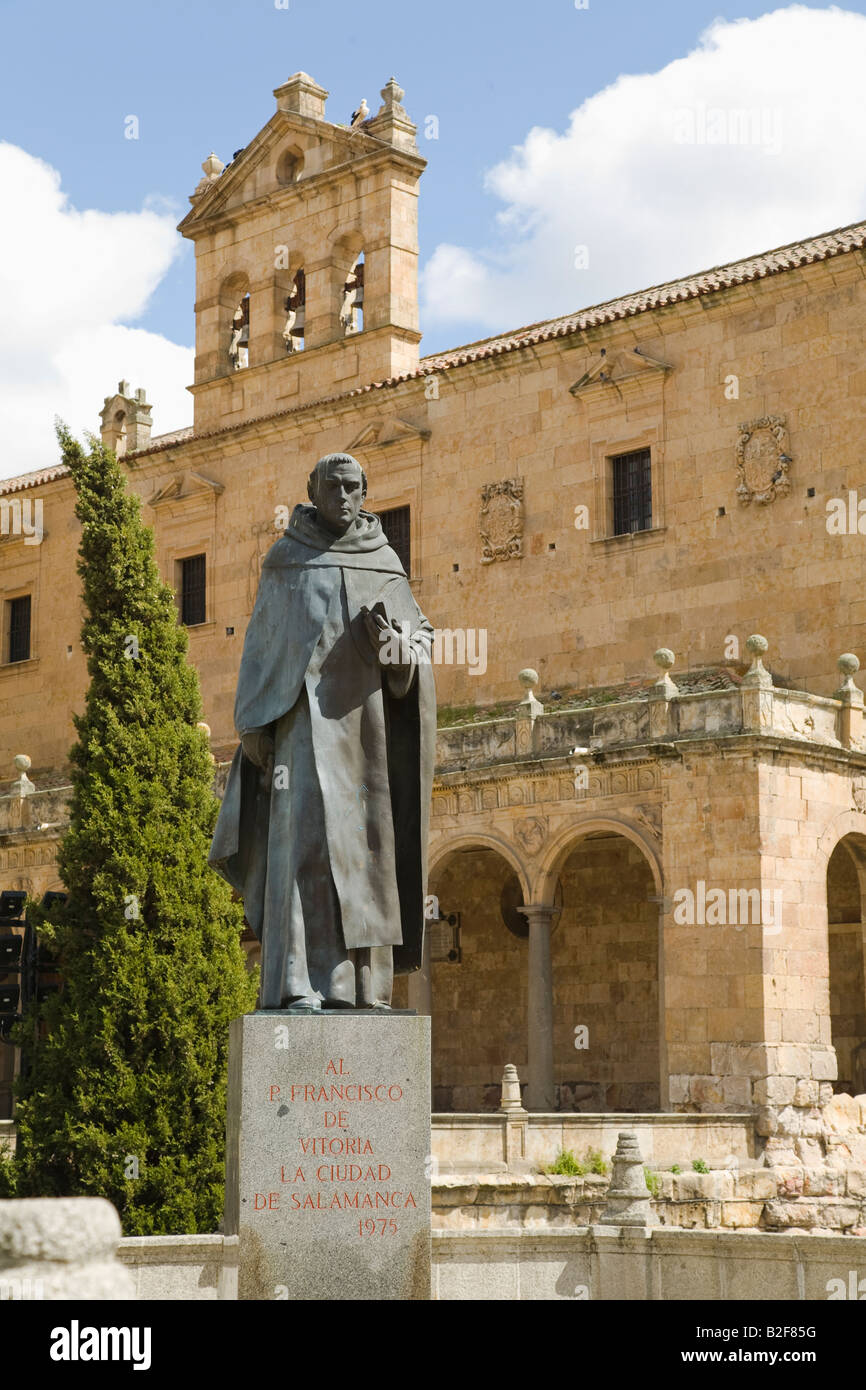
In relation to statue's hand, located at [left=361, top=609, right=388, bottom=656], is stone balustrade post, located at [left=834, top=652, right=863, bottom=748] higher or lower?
higher

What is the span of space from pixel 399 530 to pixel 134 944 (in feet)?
42.9

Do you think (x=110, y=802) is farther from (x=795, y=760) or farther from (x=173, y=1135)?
(x=795, y=760)

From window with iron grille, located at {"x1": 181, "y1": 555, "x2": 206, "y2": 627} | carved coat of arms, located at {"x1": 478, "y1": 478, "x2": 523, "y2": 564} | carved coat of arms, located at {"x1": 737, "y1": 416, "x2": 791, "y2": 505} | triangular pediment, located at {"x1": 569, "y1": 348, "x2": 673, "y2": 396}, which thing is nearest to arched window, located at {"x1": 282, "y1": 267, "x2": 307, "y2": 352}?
window with iron grille, located at {"x1": 181, "y1": 555, "x2": 206, "y2": 627}

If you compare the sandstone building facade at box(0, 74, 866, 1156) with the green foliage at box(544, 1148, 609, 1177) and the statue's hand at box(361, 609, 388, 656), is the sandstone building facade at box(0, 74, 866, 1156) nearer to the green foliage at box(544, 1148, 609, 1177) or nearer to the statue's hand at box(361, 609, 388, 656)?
the green foliage at box(544, 1148, 609, 1177)

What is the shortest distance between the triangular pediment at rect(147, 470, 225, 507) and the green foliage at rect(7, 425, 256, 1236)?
12.1m

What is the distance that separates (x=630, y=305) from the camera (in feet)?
93.1

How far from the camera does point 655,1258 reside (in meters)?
9.95

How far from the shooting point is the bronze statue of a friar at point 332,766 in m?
7.41

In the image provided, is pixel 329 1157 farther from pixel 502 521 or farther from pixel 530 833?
pixel 502 521

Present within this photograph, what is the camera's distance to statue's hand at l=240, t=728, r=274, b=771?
25.2 feet

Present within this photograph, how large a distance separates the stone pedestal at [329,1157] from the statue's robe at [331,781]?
0.23 m

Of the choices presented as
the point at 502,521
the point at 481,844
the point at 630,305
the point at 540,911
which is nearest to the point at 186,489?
the point at 502,521

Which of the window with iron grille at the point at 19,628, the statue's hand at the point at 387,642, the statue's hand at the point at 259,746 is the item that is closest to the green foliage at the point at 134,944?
the statue's hand at the point at 259,746
